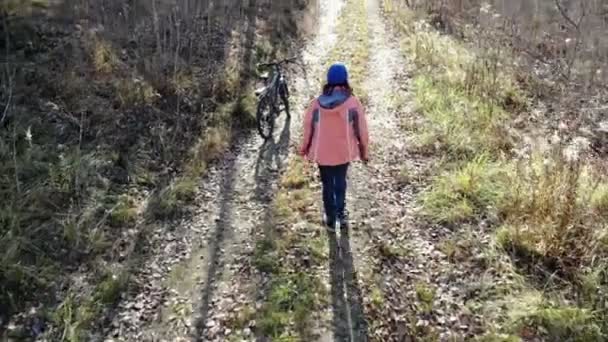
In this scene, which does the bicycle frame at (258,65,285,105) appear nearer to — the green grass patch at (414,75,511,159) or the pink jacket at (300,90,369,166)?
the green grass patch at (414,75,511,159)

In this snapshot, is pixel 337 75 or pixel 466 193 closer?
pixel 337 75

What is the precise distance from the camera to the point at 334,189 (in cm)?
604

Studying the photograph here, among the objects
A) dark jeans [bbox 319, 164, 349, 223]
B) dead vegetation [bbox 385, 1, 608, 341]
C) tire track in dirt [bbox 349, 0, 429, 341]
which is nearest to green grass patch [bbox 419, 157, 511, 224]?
dead vegetation [bbox 385, 1, 608, 341]

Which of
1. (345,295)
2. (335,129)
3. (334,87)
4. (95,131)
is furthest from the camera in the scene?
(95,131)

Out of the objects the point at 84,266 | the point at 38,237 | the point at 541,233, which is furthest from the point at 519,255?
the point at 38,237

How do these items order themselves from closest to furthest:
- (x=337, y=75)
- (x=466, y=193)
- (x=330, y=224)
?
→ (x=337, y=75) → (x=330, y=224) → (x=466, y=193)

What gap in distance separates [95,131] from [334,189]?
13.6ft

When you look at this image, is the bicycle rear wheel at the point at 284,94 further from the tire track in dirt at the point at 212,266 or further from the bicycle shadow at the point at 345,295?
the bicycle shadow at the point at 345,295

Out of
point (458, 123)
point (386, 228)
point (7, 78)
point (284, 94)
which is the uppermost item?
point (7, 78)

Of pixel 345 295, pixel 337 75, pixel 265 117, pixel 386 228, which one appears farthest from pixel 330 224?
pixel 265 117

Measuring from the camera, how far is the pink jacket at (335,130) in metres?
5.48

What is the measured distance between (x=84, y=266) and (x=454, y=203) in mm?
4711

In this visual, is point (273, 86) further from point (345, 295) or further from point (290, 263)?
point (345, 295)

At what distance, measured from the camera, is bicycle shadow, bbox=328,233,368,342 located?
4.61 meters
